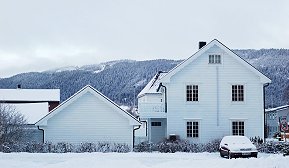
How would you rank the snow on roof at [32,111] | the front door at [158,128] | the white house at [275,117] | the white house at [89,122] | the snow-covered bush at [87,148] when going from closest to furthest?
1. the snow-covered bush at [87,148]
2. the white house at [89,122]
3. the front door at [158,128]
4. the snow on roof at [32,111]
5. the white house at [275,117]

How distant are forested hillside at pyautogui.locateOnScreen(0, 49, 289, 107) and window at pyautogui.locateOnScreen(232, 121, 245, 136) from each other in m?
94.3

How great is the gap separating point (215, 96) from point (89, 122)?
10225mm

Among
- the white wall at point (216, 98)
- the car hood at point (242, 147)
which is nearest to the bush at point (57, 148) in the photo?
the car hood at point (242, 147)

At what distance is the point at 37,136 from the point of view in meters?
41.1

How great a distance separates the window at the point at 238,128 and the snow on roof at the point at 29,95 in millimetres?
28166

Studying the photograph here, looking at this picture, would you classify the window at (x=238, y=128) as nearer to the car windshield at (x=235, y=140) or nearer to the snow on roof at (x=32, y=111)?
the car windshield at (x=235, y=140)

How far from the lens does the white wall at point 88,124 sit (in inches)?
1359

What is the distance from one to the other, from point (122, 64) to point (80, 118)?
129 metres

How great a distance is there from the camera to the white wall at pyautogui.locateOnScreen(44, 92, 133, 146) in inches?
1359

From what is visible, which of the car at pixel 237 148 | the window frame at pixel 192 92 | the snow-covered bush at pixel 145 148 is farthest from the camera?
the window frame at pixel 192 92

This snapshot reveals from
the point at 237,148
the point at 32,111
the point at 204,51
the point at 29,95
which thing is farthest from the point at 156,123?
the point at 29,95

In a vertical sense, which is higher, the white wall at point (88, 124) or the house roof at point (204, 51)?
the house roof at point (204, 51)

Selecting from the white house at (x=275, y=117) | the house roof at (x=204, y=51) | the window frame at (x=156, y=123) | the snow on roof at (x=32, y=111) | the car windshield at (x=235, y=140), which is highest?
the house roof at (x=204, y=51)

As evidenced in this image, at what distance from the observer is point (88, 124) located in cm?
3481
